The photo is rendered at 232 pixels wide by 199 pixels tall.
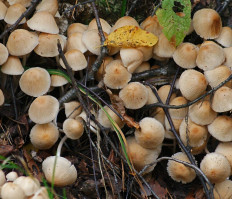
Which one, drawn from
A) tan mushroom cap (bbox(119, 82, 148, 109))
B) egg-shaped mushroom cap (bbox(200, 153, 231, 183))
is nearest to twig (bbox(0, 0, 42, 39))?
tan mushroom cap (bbox(119, 82, 148, 109))

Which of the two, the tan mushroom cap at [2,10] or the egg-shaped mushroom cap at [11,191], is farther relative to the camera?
the tan mushroom cap at [2,10]

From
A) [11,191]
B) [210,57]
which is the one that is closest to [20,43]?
[11,191]

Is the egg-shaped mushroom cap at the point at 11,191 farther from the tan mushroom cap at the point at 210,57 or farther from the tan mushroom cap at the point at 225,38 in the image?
the tan mushroom cap at the point at 225,38

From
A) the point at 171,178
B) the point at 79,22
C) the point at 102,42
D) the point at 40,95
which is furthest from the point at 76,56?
the point at 171,178

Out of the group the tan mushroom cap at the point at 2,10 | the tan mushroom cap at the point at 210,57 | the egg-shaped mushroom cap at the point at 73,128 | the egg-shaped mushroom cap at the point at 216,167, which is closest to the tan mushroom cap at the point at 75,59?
the egg-shaped mushroom cap at the point at 73,128

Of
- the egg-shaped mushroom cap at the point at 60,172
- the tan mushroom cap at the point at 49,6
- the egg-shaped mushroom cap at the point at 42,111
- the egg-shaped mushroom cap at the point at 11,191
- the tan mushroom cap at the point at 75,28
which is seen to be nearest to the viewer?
the egg-shaped mushroom cap at the point at 11,191

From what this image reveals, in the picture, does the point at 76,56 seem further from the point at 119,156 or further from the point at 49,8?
the point at 119,156

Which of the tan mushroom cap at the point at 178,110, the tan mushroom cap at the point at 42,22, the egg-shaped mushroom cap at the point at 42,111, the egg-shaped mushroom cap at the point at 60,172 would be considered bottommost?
the egg-shaped mushroom cap at the point at 60,172

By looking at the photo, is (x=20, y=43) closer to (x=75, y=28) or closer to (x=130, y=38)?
(x=75, y=28)
